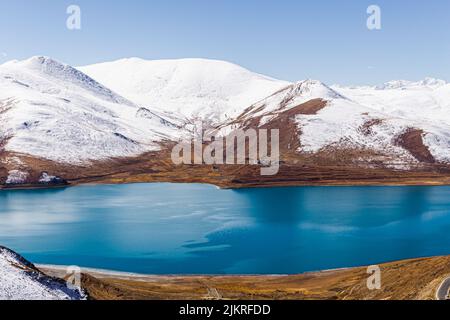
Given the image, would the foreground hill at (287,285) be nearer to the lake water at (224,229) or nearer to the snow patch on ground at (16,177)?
the lake water at (224,229)

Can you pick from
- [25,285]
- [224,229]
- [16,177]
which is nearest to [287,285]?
[25,285]

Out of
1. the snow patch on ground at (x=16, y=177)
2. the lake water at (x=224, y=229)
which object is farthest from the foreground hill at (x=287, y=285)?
the snow patch on ground at (x=16, y=177)

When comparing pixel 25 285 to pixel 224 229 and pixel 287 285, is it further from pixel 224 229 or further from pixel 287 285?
pixel 224 229

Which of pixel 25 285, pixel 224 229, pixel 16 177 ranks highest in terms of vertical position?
pixel 16 177

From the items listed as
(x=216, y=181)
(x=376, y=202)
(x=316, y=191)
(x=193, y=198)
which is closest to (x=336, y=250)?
(x=376, y=202)

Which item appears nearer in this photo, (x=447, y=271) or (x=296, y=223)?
(x=447, y=271)

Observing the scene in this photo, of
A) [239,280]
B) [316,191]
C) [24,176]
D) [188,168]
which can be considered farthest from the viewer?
[188,168]
